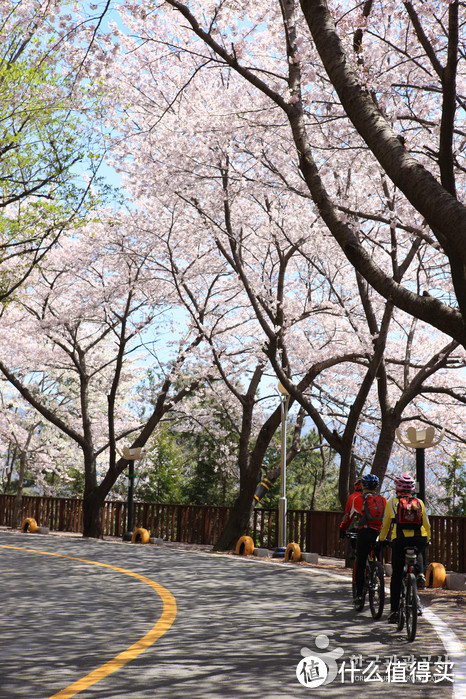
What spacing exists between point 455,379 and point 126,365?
16608 mm

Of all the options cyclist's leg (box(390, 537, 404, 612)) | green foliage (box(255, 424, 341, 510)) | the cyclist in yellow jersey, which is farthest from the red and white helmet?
green foliage (box(255, 424, 341, 510))

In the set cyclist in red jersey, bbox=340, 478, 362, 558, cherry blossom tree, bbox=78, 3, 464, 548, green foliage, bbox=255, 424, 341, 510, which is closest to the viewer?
cyclist in red jersey, bbox=340, 478, 362, 558

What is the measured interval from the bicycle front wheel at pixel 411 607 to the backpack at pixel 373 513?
168 centimetres

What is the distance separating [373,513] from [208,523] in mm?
13478

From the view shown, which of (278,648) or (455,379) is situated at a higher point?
(455,379)

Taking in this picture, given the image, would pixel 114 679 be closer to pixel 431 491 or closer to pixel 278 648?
pixel 278 648

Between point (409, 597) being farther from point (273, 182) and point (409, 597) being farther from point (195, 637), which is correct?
point (273, 182)

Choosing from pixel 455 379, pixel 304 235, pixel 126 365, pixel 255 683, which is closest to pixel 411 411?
pixel 455 379

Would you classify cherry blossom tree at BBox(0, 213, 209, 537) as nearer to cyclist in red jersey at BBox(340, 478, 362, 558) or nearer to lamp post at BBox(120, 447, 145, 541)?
lamp post at BBox(120, 447, 145, 541)

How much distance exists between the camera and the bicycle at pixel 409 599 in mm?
7488

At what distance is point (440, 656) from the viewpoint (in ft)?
22.2

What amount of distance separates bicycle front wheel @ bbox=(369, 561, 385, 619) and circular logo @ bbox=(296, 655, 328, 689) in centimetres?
255

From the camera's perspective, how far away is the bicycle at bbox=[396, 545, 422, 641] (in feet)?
24.6

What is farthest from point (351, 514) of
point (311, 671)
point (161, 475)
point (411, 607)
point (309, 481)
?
point (161, 475)
